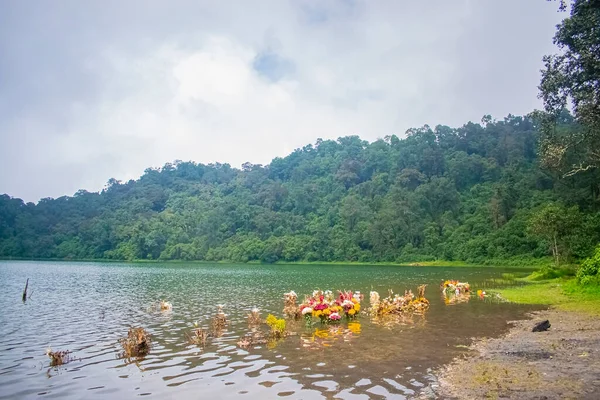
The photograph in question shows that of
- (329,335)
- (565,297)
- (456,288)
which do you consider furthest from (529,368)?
(456,288)

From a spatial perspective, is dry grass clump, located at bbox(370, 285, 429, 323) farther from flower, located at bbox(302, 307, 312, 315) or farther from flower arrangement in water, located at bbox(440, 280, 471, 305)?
flower arrangement in water, located at bbox(440, 280, 471, 305)

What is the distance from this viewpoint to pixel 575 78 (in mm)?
29703

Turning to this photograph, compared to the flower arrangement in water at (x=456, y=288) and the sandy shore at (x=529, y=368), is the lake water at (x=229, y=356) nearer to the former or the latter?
the sandy shore at (x=529, y=368)

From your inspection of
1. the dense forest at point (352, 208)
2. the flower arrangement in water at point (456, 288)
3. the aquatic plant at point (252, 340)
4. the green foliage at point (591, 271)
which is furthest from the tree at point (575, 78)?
the dense forest at point (352, 208)

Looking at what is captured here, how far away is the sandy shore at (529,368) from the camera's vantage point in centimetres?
957

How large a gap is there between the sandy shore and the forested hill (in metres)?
68.4

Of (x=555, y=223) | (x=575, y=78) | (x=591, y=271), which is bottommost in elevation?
(x=591, y=271)

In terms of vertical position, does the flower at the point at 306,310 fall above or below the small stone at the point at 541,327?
above

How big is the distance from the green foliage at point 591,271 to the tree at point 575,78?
213 inches

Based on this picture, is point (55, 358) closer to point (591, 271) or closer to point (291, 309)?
point (291, 309)

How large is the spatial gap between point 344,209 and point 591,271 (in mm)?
104861

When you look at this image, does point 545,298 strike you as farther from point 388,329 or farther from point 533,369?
point 533,369

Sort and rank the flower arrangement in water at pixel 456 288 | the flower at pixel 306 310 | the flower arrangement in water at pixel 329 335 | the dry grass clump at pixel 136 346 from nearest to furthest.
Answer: the dry grass clump at pixel 136 346
the flower arrangement in water at pixel 329 335
the flower at pixel 306 310
the flower arrangement in water at pixel 456 288

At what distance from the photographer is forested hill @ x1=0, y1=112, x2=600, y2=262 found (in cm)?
9738
